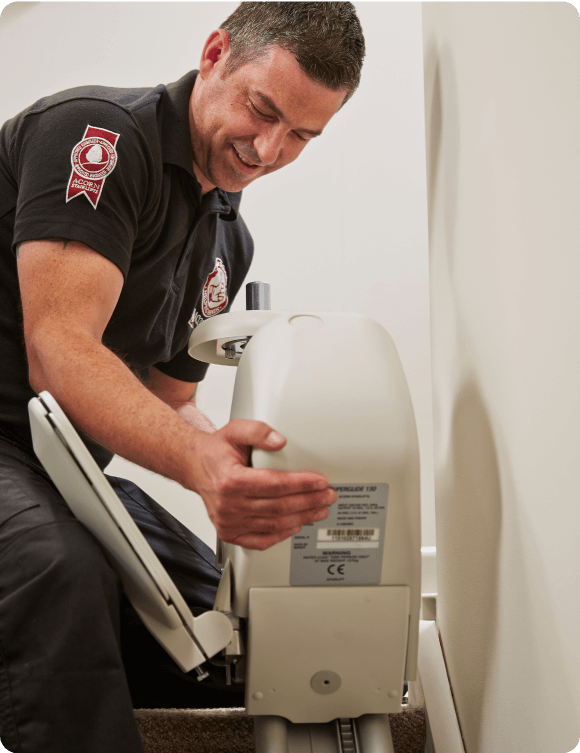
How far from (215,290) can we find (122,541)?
2.99 ft

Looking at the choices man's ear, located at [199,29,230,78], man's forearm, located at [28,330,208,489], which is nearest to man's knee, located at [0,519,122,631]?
man's forearm, located at [28,330,208,489]

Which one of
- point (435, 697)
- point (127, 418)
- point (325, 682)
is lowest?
point (435, 697)

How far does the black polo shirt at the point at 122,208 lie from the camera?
1.06m

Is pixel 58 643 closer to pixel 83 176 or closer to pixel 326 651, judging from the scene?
pixel 326 651

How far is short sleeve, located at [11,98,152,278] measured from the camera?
104 centimetres

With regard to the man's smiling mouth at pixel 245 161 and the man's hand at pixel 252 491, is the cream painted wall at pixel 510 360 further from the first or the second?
the man's smiling mouth at pixel 245 161

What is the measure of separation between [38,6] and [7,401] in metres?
1.75

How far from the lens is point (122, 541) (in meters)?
0.82

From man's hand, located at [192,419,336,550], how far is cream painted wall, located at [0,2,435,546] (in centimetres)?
144

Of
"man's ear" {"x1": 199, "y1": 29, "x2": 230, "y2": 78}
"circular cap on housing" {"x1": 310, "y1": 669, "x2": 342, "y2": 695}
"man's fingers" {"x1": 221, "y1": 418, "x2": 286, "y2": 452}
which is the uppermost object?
"man's ear" {"x1": 199, "y1": 29, "x2": 230, "y2": 78}

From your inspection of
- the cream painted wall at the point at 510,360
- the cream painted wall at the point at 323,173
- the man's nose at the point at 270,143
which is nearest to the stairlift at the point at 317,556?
the cream painted wall at the point at 510,360

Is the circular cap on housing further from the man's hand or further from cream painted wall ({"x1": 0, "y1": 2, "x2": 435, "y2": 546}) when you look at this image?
cream painted wall ({"x1": 0, "y1": 2, "x2": 435, "y2": 546})

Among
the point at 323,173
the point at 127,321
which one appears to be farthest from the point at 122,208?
the point at 323,173

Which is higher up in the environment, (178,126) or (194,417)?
(178,126)
